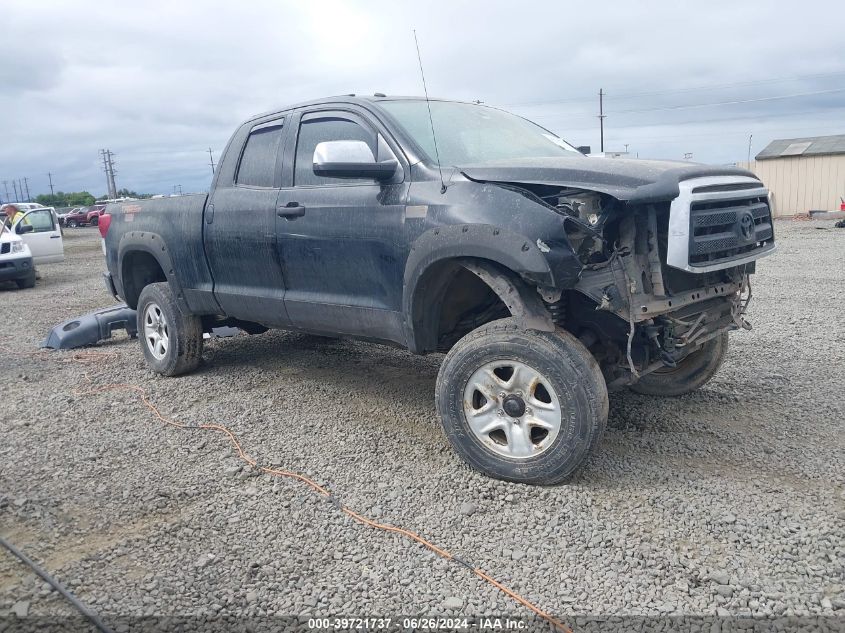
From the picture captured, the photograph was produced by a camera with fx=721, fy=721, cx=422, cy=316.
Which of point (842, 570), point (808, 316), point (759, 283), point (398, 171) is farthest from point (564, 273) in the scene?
point (759, 283)

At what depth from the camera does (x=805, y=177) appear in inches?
1142

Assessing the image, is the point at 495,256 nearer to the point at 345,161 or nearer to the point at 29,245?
the point at 345,161

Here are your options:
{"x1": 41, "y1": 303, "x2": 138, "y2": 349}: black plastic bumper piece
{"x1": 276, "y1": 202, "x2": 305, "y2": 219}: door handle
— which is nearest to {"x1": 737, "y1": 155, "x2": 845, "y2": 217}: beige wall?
{"x1": 41, "y1": 303, "x2": 138, "y2": 349}: black plastic bumper piece

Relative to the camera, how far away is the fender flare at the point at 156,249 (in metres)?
5.87

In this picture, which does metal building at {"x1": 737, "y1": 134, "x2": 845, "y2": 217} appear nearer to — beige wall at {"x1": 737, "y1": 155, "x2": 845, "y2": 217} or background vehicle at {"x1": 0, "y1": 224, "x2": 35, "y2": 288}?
beige wall at {"x1": 737, "y1": 155, "x2": 845, "y2": 217}

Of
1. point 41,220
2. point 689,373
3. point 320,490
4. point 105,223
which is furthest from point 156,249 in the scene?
point 41,220

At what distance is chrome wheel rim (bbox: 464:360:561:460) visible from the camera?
3639 millimetres

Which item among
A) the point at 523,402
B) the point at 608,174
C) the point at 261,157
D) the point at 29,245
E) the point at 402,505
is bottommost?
the point at 402,505

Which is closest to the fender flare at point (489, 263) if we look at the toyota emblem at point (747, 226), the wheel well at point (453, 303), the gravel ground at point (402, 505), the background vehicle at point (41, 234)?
the wheel well at point (453, 303)

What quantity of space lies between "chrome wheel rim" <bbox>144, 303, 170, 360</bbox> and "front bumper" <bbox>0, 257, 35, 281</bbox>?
913cm

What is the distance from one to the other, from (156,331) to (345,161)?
3.19m

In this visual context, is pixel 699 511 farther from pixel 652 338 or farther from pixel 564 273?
pixel 564 273

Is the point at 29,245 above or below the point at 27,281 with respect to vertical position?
above

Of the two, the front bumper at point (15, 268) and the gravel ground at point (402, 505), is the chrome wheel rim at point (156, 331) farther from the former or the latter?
the front bumper at point (15, 268)
